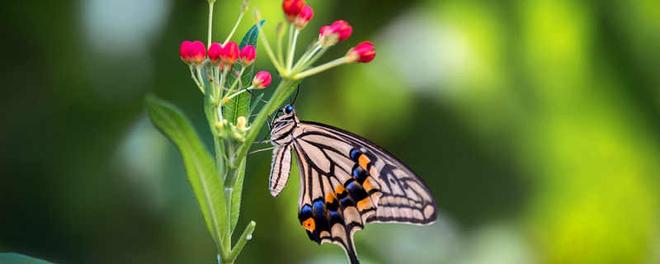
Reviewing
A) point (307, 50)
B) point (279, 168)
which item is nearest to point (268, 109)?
point (307, 50)

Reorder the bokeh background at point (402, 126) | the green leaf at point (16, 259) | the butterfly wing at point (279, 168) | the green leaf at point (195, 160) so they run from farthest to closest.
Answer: the bokeh background at point (402, 126), the butterfly wing at point (279, 168), the green leaf at point (16, 259), the green leaf at point (195, 160)

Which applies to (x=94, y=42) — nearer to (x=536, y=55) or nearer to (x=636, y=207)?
(x=536, y=55)

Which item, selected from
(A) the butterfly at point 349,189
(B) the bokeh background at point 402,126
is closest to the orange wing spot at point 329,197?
(A) the butterfly at point 349,189

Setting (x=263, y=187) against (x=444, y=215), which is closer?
(x=263, y=187)

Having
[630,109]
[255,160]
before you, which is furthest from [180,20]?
[630,109]

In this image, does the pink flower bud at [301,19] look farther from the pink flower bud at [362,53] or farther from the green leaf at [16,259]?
the green leaf at [16,259]

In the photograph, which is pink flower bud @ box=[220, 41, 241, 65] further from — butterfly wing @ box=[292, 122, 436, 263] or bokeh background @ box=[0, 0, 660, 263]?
bokeh background @ box=[0, 0, 660, 263]

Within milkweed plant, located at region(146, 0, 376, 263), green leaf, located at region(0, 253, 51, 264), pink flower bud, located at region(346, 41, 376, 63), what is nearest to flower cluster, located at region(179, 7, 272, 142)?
milkweed plant, located at region(146, 0, 376, 263)

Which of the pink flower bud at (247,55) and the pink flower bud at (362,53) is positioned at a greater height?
the pink flower bud at (362,53)
